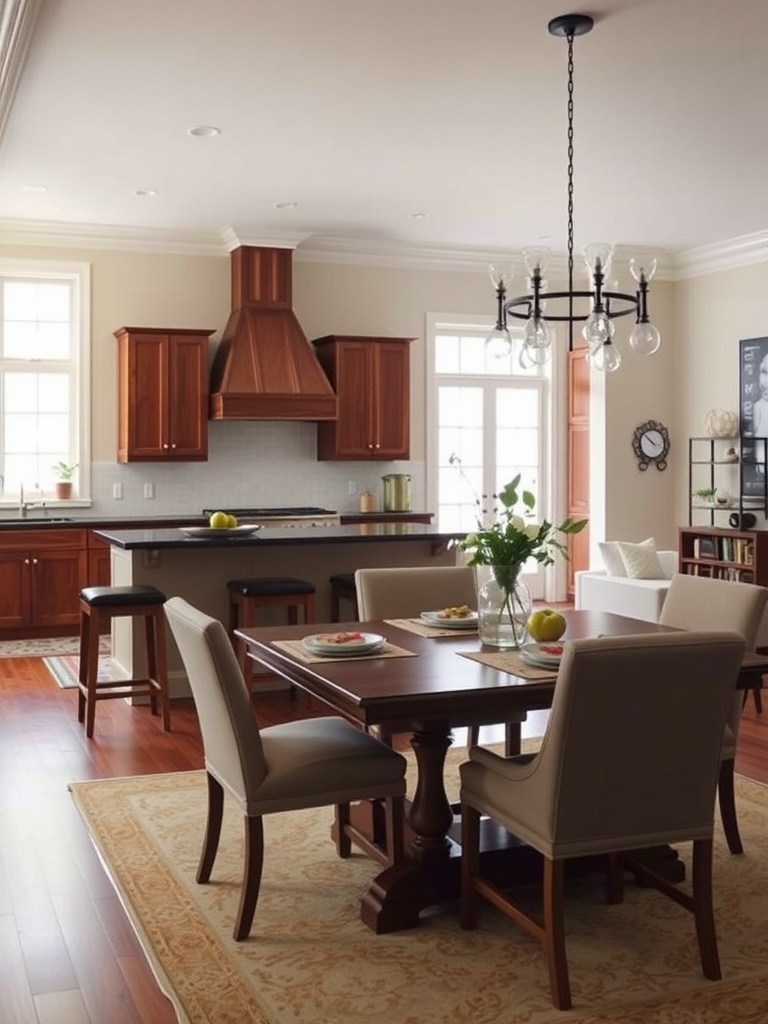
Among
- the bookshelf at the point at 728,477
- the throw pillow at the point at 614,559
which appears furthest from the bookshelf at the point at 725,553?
the throw pillow at the point at 614,559

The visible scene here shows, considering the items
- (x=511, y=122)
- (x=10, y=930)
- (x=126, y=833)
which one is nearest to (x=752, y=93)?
(x=511, y=122)

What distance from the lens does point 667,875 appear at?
139 inches

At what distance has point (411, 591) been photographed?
4.54 metres

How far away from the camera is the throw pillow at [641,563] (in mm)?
7859

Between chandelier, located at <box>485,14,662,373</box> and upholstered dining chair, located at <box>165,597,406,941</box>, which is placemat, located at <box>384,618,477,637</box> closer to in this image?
upholstered dining chair, located at <box>165,597,406,941</box>

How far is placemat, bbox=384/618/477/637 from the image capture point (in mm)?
3875

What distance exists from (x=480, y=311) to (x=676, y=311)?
1.76 meters

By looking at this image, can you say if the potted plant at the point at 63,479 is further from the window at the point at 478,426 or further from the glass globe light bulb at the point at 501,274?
the glass globe light bulb at the point at 501,274

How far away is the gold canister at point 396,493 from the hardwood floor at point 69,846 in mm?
3189

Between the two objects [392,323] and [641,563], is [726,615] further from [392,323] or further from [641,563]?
[392,323]

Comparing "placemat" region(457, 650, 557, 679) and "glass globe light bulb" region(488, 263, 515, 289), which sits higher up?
"glass globe light bulb" region(488, 263, 515, 289)

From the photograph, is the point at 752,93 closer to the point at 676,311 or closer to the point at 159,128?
the point at 159,128

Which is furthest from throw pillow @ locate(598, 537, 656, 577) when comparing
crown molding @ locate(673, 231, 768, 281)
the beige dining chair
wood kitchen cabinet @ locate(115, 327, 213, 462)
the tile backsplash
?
the beige dining chair

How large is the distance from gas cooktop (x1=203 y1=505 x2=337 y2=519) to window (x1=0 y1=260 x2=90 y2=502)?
1115 mm
